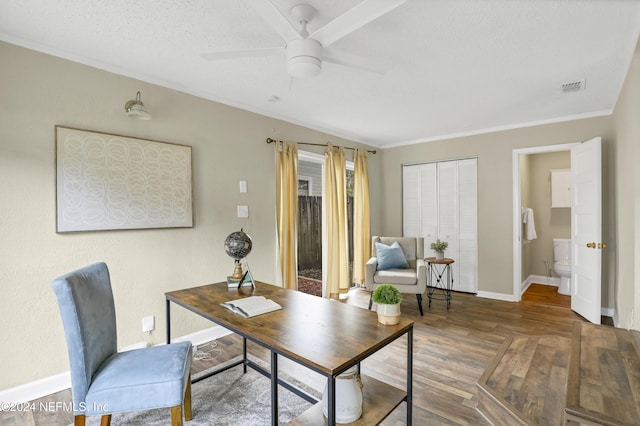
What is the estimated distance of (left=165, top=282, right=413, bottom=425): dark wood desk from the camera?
124cm

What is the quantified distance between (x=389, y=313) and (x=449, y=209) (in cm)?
390

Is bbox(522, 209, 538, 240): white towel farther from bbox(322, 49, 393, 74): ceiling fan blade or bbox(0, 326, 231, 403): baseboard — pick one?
bbox(0, 326, 231, 403): baseboard

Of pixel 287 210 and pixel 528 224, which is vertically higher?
pixel 287 210

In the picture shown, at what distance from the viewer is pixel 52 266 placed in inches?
90.1

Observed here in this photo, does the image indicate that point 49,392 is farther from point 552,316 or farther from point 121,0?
point 552,316

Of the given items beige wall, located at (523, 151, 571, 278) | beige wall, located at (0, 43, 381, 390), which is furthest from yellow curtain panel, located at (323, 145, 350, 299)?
beige wall, located at (523, 151, 571, 278)

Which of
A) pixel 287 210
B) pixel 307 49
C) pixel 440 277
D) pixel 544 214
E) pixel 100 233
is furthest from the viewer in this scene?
pixel 544 214

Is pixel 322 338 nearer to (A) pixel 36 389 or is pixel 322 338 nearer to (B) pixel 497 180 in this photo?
(A) pixel 36 389

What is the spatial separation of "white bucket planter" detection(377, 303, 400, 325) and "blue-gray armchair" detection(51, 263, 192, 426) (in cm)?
105

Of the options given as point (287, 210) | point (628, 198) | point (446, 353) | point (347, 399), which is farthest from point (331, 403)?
point (628, 198)

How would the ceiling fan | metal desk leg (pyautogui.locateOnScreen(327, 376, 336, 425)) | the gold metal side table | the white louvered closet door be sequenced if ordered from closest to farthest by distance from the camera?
metal desk leg (pyautogui.locateOnScreen(327, 376, 336, 425)), the ceiling fan, the white louvered closet door, the gold metal side table

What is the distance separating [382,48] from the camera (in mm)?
2291

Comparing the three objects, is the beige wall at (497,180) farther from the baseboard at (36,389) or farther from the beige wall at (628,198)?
the baseboard at (36,389)

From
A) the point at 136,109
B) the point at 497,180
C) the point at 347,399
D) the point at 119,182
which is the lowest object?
the point at 347,399
